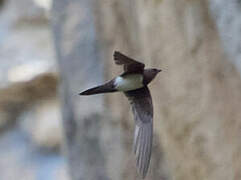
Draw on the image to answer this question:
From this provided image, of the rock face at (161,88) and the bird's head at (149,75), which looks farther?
the rock face at (161,88)

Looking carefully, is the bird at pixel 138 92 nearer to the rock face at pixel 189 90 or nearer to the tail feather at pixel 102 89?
the tail feather at pixel 102 89

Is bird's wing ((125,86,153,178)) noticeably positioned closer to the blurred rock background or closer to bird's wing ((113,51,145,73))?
bird's wing ((113,51,145,73))

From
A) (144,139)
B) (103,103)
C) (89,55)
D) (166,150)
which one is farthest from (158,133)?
(144,139)

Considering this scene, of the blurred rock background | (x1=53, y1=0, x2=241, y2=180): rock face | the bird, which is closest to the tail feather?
the bird

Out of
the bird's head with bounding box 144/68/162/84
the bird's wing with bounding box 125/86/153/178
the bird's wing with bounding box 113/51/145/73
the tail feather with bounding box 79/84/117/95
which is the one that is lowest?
the bird's wing with bounding box 125/86/153/178

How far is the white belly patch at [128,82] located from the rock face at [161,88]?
0.35 meters

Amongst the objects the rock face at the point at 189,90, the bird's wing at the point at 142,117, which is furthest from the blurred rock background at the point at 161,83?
the bird's wing at the point at 142,117

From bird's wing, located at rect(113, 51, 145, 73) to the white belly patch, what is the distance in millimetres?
12

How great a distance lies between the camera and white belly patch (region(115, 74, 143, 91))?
28.2 inches

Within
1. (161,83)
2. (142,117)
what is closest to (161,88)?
(161,83)

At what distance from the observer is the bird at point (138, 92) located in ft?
2.24

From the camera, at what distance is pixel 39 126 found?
7.33ft

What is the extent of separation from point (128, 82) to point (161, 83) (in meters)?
0.46

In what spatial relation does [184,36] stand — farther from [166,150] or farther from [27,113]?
[27,113]
